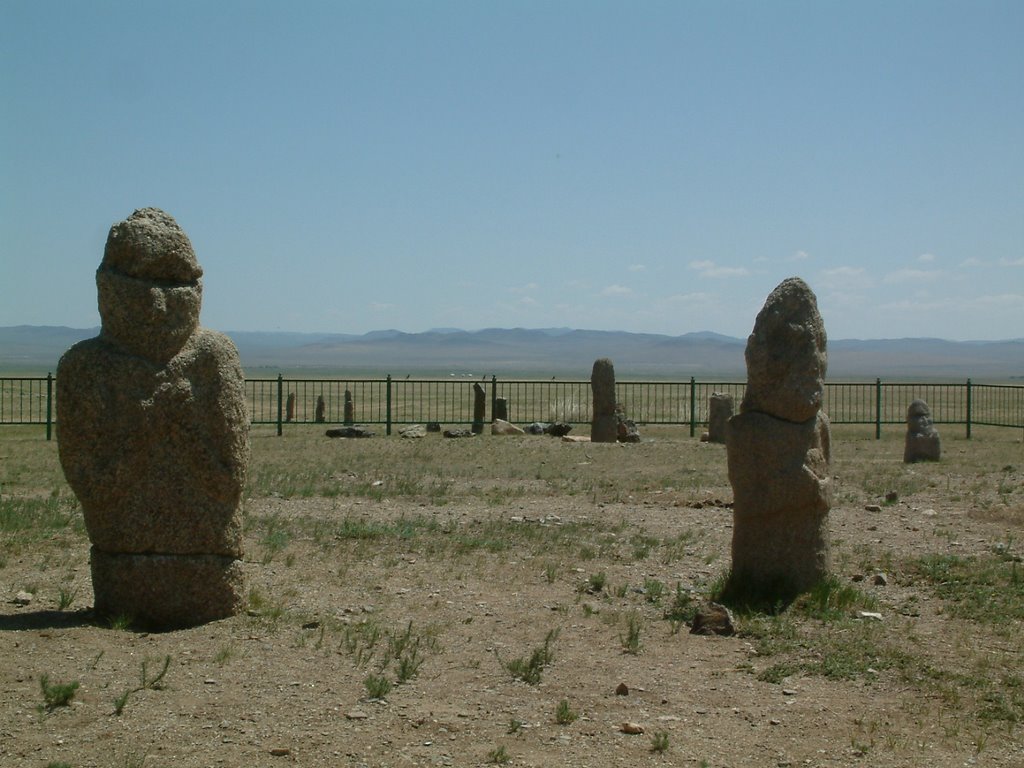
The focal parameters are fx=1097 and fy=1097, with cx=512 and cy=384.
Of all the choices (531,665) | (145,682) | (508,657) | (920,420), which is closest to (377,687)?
(531,665)

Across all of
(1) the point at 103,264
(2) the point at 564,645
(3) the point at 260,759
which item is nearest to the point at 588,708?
(2) the point at 564,645

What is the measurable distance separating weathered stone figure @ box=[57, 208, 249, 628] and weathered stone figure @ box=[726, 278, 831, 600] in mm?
4112

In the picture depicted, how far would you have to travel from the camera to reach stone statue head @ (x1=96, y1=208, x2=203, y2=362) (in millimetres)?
7633

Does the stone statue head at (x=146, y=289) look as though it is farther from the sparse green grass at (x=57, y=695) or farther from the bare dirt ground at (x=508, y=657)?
the sparse green grass at (x=57, y=695)

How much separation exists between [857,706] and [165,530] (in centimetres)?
Answer: 476

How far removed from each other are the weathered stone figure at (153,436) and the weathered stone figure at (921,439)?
54.0 feet

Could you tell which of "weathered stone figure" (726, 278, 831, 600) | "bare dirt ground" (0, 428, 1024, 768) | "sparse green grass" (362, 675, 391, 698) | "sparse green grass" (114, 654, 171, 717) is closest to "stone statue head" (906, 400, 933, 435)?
"bare dirt ground" (0, 428, 1024, 768)

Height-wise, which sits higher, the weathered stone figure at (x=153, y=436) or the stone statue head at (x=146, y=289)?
the stone statue head at (x=146, y=289)

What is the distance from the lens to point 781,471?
8.95 meters

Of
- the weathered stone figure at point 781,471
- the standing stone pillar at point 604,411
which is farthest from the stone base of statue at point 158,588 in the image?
the standing stone pillar at point 604,411

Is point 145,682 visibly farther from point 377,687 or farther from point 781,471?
point 781,471

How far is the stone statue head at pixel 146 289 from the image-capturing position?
7.63 m

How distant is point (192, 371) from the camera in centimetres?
777

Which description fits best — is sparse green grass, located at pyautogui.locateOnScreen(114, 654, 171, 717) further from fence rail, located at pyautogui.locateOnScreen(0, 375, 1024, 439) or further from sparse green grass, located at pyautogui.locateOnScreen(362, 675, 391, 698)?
fence rail, located at pyautogui.locateOnScreen(0, 375, 1024, 439)
